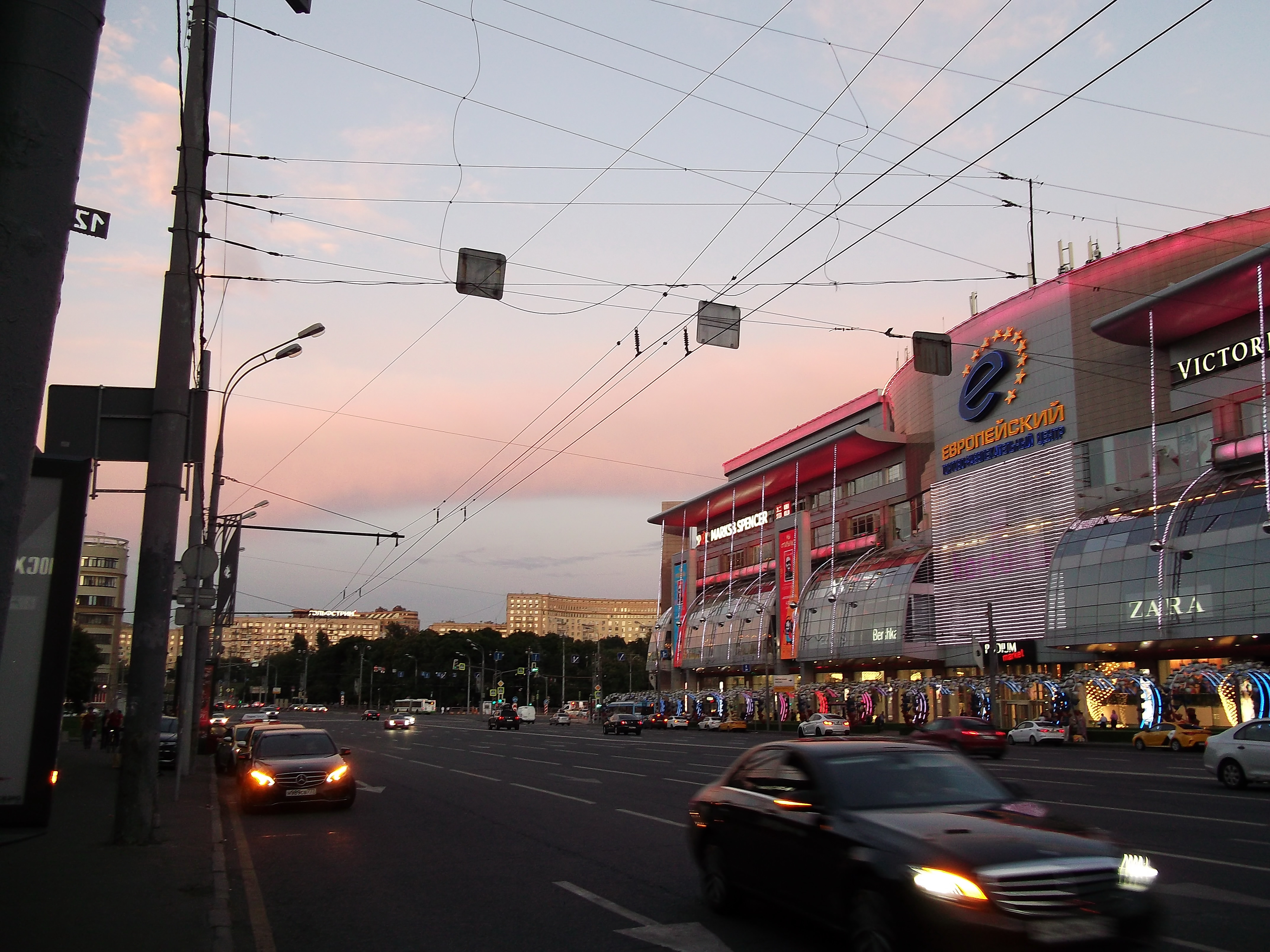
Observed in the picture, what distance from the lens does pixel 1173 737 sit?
129ft

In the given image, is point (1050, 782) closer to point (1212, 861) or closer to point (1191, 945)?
point (1212, 861)

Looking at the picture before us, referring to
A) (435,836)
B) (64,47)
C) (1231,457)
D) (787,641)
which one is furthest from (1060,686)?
(64,47)

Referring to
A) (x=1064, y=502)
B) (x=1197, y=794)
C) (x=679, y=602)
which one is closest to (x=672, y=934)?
(x=1197, y=794)

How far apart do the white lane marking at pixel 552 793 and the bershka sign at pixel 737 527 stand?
67725mm

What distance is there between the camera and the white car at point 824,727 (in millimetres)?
50375

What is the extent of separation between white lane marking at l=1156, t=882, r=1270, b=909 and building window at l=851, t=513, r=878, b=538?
223 ft

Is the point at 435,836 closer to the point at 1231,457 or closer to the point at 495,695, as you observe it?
the point at 1231,457

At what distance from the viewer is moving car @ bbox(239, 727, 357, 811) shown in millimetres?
16641

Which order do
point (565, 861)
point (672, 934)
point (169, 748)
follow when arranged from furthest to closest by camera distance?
point (169, 748)
point (565, 861)
point (672, 934)

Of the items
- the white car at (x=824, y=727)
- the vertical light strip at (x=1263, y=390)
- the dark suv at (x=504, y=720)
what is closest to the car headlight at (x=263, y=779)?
the white car at (x=824, y=727)

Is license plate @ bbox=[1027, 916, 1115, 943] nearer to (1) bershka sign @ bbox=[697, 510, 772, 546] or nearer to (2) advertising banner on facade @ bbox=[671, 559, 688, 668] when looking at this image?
(1) bershka sign @ bbox=[697, 510, 772, 546]

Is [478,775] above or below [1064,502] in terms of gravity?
below

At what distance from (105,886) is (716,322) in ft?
37.7

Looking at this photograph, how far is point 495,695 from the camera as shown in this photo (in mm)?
114438
